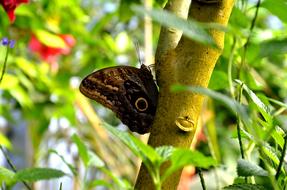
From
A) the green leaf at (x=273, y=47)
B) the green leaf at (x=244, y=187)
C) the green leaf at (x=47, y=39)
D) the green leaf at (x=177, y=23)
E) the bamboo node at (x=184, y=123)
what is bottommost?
the green leaf at (x=47, y=39)

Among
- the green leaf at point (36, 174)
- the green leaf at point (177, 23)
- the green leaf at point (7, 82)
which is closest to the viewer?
the green leaf at point (177, 23)

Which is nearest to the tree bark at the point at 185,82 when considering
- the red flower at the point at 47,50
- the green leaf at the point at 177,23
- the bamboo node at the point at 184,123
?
the bamboo node at the point at 184,123

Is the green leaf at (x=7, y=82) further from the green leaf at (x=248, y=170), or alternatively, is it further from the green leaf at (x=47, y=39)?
the green leaf at (x=248, y=170)

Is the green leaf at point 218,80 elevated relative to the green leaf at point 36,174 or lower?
elevated

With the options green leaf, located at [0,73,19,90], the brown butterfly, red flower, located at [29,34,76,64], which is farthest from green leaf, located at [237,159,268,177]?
red flower, located at [29,34,76,64]

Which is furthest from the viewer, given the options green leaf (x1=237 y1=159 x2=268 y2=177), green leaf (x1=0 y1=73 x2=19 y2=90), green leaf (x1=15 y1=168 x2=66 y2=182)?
green leaf (x1=0 y1=73 x2=19 y2=90)

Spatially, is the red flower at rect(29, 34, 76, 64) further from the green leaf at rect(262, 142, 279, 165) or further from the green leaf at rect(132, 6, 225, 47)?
the green leaf at rect(132, 6, 225, 47)

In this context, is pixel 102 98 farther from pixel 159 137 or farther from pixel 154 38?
pixel 154 38
